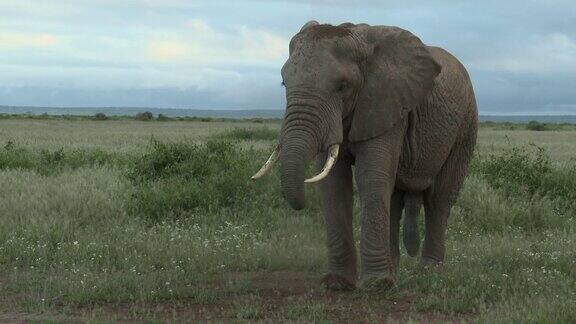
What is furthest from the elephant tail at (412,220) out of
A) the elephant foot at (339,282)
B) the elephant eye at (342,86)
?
the elephant eye at (342,86)

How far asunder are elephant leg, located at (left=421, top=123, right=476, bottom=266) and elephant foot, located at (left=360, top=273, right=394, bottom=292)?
5.01 ft

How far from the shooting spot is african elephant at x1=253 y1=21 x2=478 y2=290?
20.2 ft

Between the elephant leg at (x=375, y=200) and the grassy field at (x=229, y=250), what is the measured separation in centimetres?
25

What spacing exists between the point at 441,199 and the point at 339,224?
1699 mm

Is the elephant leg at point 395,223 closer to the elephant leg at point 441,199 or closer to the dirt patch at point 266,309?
the elephant leg at point 441,199

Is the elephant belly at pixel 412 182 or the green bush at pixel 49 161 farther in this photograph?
the green bush at pixel 49 161

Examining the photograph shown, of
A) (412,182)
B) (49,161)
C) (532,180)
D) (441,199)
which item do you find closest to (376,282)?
(412,182)

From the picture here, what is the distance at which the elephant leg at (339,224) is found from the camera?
7.12 metres

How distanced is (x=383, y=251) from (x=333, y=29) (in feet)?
6.19

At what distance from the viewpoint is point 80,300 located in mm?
6910

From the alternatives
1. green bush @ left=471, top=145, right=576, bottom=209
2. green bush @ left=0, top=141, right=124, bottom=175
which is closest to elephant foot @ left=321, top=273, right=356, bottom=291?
green bush @ left=471, top=145, right=576, bottom=209

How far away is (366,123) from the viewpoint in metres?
6.70

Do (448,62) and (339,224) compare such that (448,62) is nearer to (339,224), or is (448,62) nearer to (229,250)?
(339,224)

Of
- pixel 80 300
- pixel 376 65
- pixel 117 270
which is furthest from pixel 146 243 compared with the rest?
pixel 376 65
